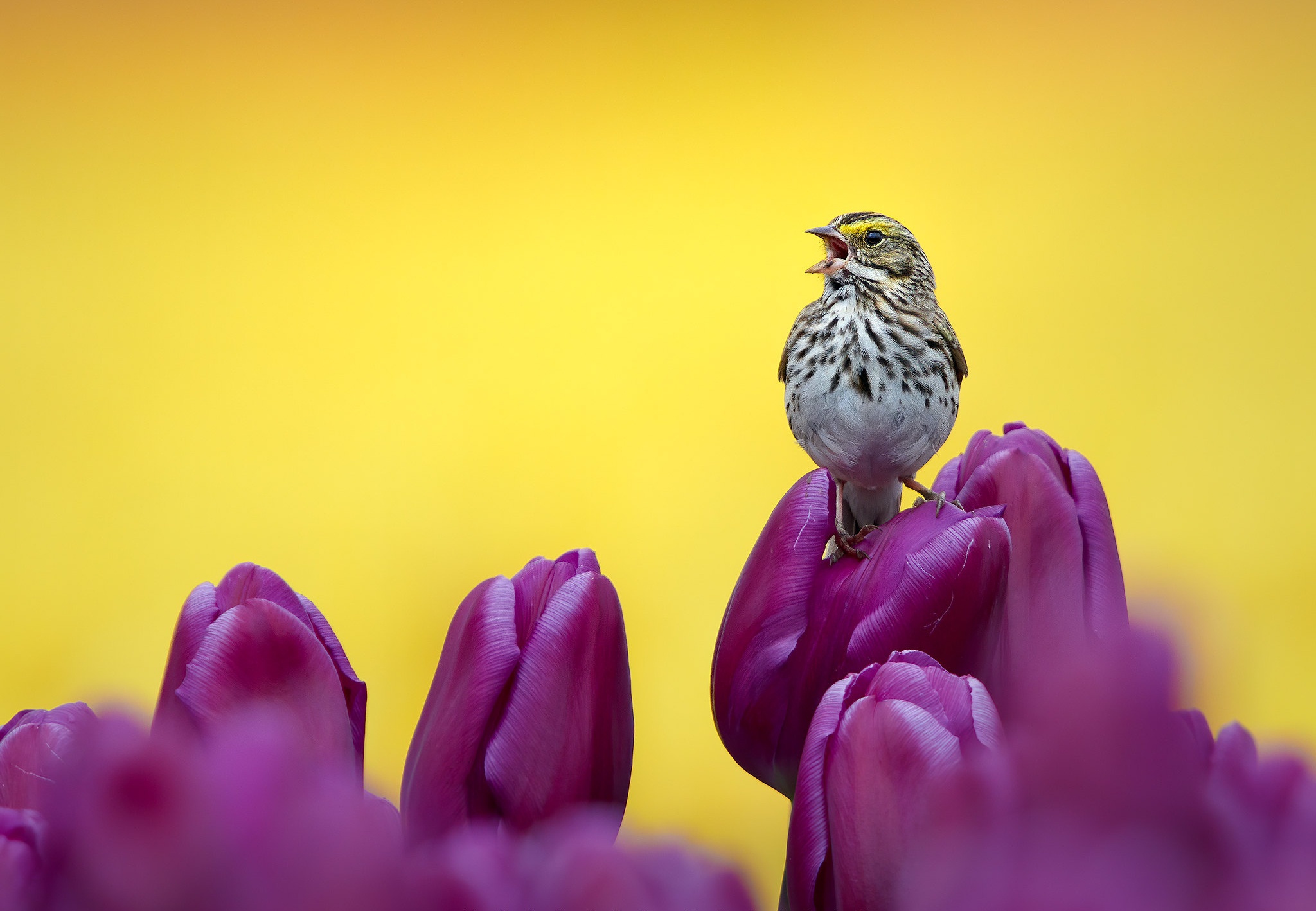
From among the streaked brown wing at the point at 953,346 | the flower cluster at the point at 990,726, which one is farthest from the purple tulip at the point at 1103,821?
the streaked brown wing at the point at 953,346

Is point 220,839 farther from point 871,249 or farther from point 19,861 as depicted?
point 871,249

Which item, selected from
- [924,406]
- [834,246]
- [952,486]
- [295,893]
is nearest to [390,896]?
[295,893]

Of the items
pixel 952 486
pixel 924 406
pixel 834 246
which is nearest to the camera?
pixel 952 486

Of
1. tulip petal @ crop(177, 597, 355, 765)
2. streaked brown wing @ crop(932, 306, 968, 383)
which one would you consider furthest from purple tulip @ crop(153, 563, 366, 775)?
streaked brown wing @ crop(932, 306, 968, 383)

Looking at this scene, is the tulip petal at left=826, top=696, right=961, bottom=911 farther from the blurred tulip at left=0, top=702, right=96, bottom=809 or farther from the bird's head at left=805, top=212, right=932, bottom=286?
the bird's head at left=805, top=212, right=932, bottom=286

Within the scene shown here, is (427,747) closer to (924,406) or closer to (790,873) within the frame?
(790,873)
